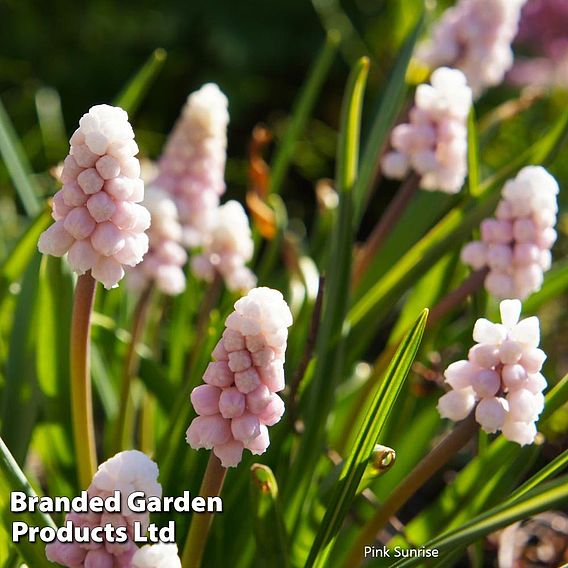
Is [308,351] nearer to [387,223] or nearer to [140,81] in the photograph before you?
[387,223]

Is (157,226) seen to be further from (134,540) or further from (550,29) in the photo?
(550,29)

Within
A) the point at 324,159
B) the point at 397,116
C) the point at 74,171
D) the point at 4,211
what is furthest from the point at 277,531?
the point at 324,159

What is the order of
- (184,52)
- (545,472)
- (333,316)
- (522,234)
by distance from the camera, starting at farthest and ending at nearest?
1. (184,52)
2. (333,316)
3. (522,234)
4. (545,472)

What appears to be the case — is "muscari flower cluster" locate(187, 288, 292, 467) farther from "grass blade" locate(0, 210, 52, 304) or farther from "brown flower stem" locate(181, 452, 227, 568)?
"grass blade" locate(0, 210, 52, 304)

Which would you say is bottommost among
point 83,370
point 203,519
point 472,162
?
point 203,519

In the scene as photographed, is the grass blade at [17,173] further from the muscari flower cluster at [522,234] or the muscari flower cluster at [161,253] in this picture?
the muscari flower cluster at [522,234]

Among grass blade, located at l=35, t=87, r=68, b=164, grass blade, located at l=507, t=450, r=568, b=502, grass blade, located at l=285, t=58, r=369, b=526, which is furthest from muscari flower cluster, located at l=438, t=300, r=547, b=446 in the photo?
grass blade, located at l=35, t=87, r=68, b=164

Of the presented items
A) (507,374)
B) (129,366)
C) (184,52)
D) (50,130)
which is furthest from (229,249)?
(184,52)
